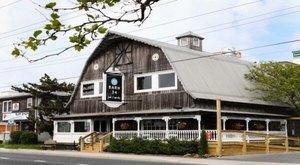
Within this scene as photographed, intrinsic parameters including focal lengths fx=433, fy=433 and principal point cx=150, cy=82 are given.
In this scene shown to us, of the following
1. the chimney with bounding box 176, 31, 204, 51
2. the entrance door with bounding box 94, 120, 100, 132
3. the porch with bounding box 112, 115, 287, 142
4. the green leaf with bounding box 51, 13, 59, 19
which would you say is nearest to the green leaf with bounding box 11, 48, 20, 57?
the green leaf with bounding box 51, 13, 59, 19

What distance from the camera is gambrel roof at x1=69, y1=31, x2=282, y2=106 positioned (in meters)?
31.3

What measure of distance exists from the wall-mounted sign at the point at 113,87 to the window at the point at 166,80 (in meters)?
3.59

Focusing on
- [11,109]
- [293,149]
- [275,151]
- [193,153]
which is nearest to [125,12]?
[193,153]

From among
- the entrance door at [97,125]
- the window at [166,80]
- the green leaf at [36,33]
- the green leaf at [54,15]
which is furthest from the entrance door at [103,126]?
the green leaf at [54,15]

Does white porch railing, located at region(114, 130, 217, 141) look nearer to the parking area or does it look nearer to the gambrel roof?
the gambrel roof

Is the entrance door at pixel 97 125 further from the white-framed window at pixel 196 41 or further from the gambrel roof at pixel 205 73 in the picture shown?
the white-framed window at pixel 196 41

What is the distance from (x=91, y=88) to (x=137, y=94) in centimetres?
576

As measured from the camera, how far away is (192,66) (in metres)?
32.9

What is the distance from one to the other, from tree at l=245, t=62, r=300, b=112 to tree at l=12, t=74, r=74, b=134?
18.0 metres

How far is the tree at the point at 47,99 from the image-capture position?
4153cm

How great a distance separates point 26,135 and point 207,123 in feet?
66.7

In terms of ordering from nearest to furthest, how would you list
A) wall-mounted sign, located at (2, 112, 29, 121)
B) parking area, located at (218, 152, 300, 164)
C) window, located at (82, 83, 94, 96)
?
parking area, located at (218, 152, 300, 164) → window, located at (82, 83, 94, 96) → wall-mounted sign, located at (2, 112, 29, 121)

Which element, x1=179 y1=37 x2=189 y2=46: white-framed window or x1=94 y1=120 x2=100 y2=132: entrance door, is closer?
x1=94 y1=120 x2=100 y2=132: entrance door

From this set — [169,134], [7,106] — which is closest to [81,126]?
[169,134]
